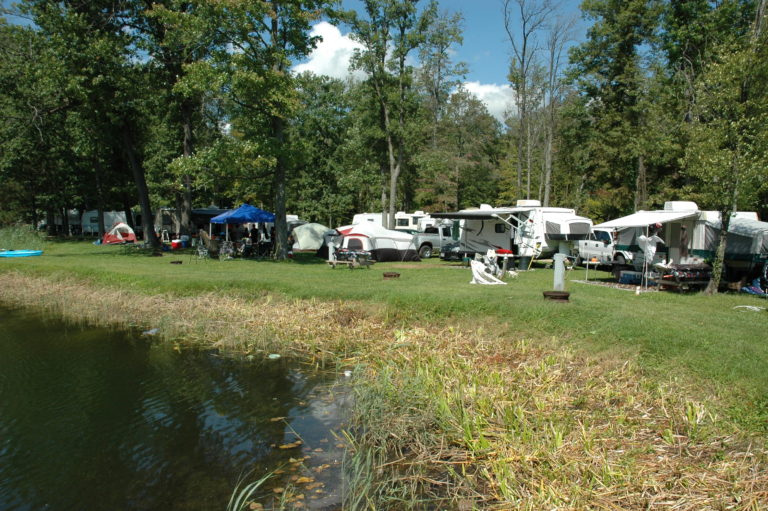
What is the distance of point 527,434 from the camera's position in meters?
5.30

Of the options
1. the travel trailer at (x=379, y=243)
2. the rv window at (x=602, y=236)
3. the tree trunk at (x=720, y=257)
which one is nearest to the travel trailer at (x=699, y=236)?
the tree trunk at (x=720, y=257)

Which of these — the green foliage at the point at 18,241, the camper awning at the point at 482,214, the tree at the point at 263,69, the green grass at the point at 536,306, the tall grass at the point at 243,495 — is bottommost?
the tall grass at the point at 243,495

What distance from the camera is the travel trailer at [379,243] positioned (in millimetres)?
20359

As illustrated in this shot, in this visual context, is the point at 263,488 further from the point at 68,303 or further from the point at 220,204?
the point at 220,204

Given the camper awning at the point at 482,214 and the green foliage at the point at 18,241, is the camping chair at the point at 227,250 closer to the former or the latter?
the green foliage at the point at 18,241

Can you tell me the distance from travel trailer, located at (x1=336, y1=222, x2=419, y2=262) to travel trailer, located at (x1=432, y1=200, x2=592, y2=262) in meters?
2.28

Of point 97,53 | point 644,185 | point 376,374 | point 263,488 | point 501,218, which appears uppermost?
point 97,53

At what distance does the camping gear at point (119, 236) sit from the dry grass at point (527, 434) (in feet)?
91.9

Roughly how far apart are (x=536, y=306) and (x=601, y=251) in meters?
10.4

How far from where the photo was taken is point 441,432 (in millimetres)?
5672

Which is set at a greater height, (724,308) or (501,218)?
(501,218)

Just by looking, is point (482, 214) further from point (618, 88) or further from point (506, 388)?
point (618, 88)

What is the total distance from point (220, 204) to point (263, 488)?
139 feet

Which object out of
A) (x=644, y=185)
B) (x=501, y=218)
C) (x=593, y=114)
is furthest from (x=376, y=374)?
(x=593, y=114)
